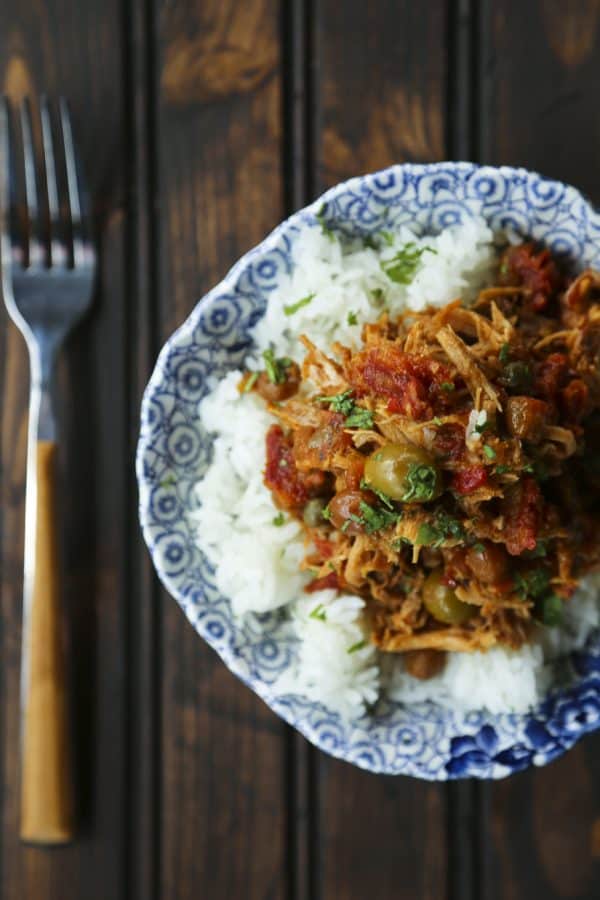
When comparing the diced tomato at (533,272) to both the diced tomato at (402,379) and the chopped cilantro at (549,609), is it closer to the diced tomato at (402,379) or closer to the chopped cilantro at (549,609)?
the diced tomato at (402,379)

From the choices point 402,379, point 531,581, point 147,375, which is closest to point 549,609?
point 531,581

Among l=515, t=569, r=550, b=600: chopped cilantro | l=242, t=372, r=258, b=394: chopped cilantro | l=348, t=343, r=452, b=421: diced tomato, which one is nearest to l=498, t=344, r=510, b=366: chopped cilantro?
l=348, t=343, r=452, b=421: diced tomato

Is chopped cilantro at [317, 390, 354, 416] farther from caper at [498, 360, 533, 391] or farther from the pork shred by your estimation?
caper at [498, 360, 533, 391]

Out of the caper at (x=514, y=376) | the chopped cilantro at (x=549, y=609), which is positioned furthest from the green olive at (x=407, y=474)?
the chopped cilantro at (x=549, y=609)

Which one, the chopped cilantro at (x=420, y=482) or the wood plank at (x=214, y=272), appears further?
the wood plank at (x=214, y=272)

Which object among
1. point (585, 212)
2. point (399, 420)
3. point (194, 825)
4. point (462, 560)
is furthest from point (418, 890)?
point (585, 212)

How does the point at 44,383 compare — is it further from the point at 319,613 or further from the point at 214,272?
the point at 319,613
